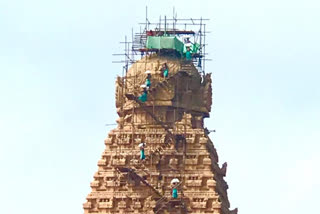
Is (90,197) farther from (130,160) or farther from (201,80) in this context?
(201,80)

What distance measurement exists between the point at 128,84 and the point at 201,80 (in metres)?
5.72

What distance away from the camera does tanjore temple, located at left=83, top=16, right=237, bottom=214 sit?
128 meters

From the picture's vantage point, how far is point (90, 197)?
12900 centimetres

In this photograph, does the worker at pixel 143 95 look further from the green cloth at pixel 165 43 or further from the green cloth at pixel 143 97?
the green cloth at pixel 165 43

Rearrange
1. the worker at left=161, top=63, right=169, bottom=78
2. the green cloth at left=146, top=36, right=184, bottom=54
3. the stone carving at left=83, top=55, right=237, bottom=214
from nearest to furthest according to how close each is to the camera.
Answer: the stone carving at left=83, top=55, right=237, bottom=214 → the worker at left=161, top=63, right=169, bottom=78 → the green cloth at left=146, top=36, right=184, bottom=54

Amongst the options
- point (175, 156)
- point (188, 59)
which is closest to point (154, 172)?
point (175, 156)

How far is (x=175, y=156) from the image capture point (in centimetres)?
12938

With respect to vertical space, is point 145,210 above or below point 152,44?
below

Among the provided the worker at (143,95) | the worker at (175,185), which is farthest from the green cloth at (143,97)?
the worker at (175,185)

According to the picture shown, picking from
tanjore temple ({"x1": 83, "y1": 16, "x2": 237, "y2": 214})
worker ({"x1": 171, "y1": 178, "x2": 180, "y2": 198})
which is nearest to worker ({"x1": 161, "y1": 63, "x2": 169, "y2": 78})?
tanjore temple ({"x1": 83, "y1": 16, "x2": 237, "y2": 214})

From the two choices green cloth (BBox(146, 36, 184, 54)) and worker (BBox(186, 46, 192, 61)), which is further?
worker (BBox(186, 46, 192, 61))

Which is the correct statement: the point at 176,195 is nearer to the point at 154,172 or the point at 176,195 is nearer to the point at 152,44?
the point at 154,172

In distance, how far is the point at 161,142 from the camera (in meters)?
130

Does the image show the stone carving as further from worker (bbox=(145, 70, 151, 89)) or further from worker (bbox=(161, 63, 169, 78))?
worker (bbox=(145, 70, 151, 89))
